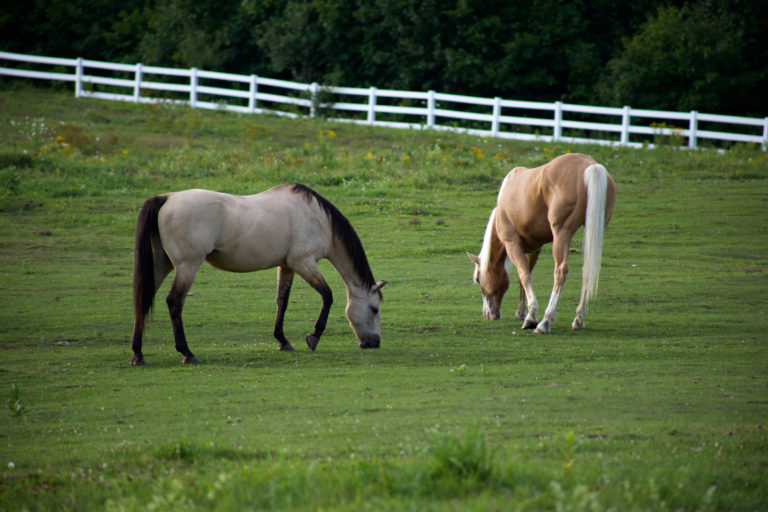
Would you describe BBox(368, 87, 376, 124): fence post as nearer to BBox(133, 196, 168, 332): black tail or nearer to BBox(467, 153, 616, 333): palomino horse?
BBox(467, 153, 616, 333): palomino horse

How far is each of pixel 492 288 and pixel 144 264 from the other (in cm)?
517

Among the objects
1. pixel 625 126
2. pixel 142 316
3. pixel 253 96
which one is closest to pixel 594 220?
pixel 142 316

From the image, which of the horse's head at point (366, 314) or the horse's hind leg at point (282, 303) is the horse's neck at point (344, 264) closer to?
the horse's head at point (366, 314)

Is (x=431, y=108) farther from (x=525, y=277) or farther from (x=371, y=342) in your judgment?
(x=371, y=342)

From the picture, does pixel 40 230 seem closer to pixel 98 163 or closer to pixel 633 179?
pixel 98 163

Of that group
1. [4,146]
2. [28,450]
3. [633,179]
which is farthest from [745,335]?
[4,146]

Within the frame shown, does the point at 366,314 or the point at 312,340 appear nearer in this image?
the point at 312,340

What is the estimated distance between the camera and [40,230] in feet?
55.7

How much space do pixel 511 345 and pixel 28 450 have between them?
5749mm

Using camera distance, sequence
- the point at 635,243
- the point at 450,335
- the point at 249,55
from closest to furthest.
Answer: the point at 450,335
the point at 635,243
the point at 249,55

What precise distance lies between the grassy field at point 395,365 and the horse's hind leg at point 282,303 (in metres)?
0.23

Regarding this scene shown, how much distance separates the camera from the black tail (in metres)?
8.85

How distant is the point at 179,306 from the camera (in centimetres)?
915

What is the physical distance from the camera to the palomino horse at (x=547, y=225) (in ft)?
33.6
